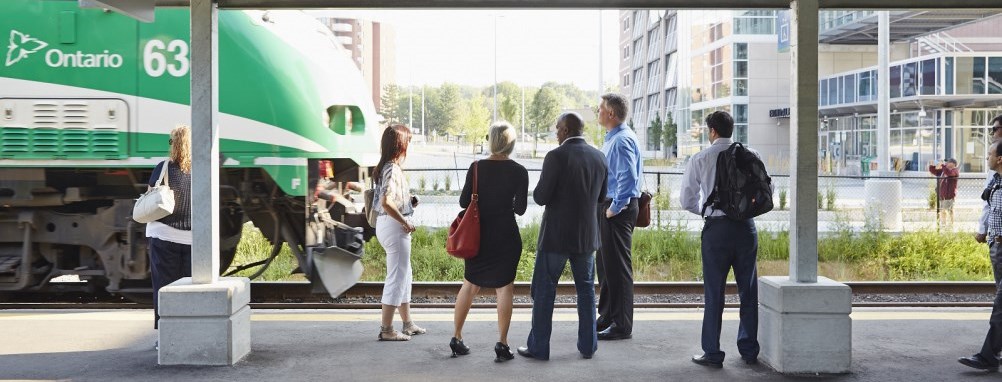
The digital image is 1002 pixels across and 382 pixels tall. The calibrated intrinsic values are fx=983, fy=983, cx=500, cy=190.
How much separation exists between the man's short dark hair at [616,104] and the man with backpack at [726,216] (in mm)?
774

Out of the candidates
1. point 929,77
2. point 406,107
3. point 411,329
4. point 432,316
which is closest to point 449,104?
point 406,107

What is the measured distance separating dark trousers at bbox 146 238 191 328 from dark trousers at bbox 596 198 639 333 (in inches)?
113

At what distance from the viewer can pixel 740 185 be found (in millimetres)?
6062

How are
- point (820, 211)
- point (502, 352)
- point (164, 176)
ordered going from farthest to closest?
point (820, 211), point (164, 176), point (502, 352)

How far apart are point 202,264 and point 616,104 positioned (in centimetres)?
299

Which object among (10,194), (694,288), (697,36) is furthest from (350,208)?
(697,36)

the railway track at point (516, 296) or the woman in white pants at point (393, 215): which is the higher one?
the woman in white pants at point (393, 215)

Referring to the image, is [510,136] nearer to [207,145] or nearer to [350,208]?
[207,145]

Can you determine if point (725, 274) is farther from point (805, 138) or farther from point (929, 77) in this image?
point (929, 77)

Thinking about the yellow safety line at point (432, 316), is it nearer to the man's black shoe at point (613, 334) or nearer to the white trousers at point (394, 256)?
the man's black shoe at point (613, 334)

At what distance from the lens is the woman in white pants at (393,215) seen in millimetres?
6676

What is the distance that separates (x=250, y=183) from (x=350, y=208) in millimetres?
963

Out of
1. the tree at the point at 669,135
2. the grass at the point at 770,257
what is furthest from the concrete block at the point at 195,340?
the tree at the point at 669,135

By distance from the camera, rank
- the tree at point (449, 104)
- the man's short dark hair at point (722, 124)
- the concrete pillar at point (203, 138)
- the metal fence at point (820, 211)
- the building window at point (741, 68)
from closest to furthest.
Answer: the concrete pillar at point (203, 138) → the man's short dark hair at point (722, 124) → the metal fence at point (820, 211) → the building window at point (741, 68) → the tree at point (449, 104)
